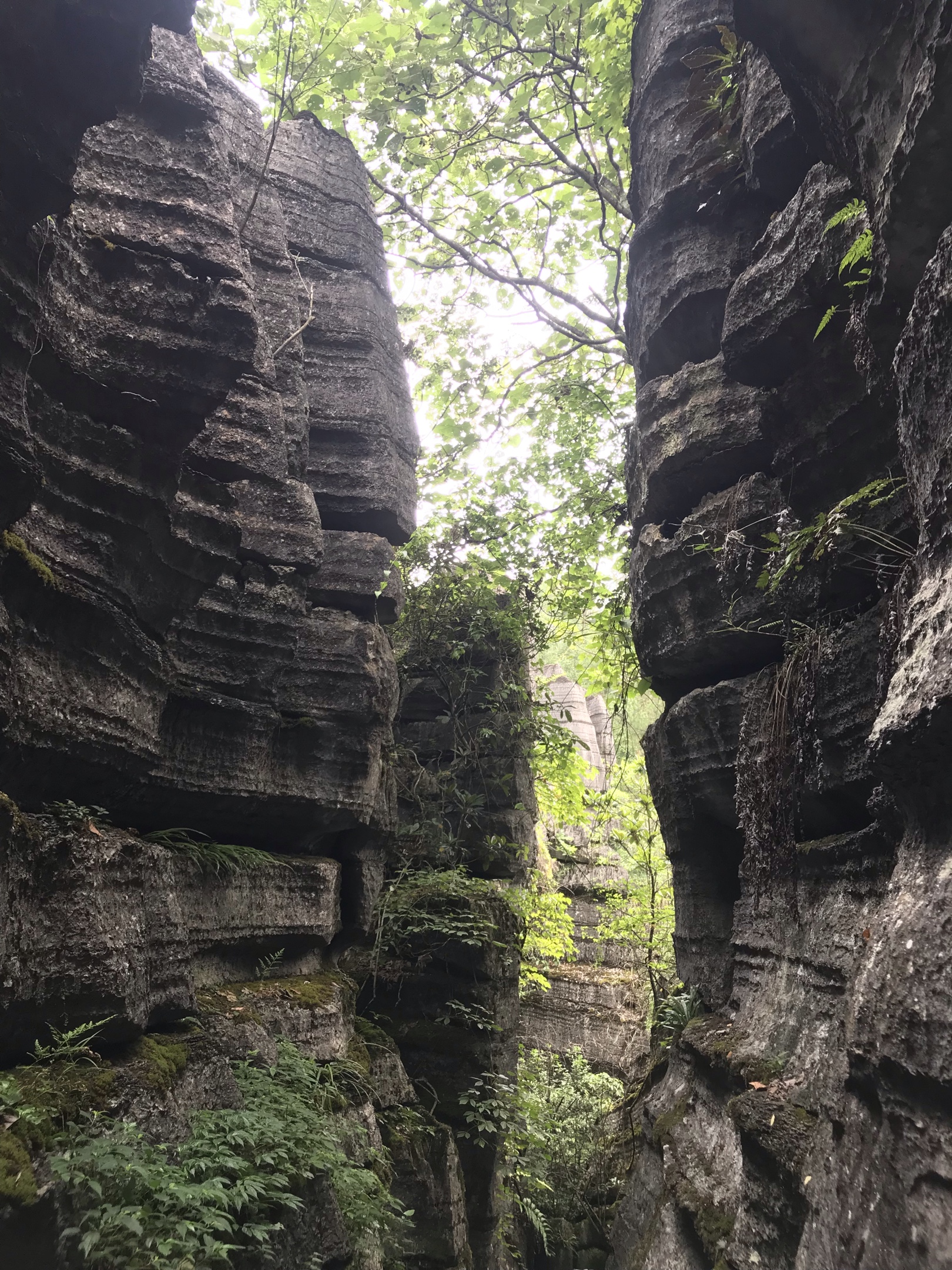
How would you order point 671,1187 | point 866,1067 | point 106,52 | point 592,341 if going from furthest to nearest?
1. point 592,341
2. point 671,1187
3. point 106,52
4. point 866,1067

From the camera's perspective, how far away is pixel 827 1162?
8.55 feet

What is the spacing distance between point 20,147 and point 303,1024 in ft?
18.5

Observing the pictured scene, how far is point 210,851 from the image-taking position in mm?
5676

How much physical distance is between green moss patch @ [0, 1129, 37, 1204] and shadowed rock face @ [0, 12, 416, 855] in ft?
5.31

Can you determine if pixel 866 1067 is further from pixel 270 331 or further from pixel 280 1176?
pixel 270 331

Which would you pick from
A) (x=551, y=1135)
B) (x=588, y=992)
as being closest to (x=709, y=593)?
(x=551, y=1135)

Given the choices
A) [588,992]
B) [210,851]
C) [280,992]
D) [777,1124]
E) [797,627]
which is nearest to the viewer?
[777,1124]

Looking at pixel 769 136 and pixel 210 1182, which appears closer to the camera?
pixel 210 1182

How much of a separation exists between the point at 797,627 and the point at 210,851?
4395 millimetres

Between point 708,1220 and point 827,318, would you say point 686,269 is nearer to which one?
point 827,318

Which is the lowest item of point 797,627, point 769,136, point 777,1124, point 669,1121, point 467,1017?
point 669,1121

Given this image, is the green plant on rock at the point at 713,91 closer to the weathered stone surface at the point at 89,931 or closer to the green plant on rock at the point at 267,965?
the weathered stone surface at the point at 89,931

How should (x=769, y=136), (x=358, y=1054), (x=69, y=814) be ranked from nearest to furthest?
(x=69, y=814) < (x=769, y=136) < (x=358, y=1054)

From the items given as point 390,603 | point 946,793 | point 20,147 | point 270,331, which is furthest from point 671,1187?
point 270,331
